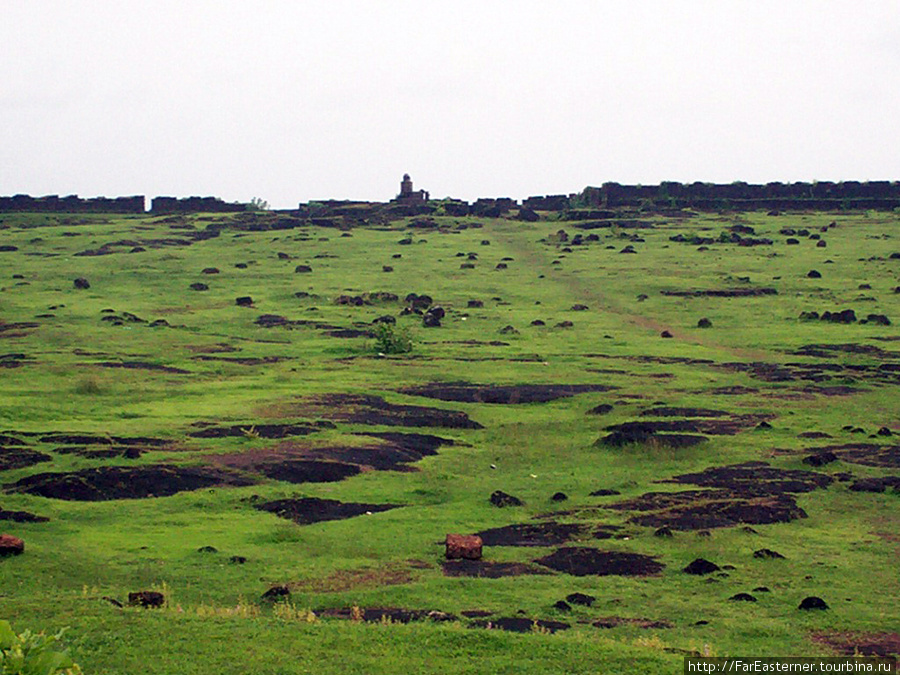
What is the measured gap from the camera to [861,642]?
1556 centimetres

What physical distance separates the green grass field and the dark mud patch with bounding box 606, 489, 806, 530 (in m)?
0.13

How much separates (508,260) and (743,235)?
52.1ft

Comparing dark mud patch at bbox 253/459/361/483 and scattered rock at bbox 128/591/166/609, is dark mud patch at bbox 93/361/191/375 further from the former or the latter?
scattered rock at bbox 128/591/166/609

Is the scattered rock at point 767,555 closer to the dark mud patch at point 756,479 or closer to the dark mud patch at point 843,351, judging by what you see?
the dark mud patch at point 756,479

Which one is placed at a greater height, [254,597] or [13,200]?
[13,200]

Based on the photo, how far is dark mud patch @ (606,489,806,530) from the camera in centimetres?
2200

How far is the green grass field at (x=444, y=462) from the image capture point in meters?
15.1

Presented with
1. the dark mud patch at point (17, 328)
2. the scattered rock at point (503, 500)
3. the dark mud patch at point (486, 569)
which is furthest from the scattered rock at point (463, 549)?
the dark mud patch at point (17, 328)

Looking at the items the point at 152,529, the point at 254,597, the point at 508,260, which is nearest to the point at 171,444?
the point at 152,529

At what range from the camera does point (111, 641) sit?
14195 millimetres

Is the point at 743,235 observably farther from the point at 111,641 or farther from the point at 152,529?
the point at 111,641

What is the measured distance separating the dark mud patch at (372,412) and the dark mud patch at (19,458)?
6757 millimetres

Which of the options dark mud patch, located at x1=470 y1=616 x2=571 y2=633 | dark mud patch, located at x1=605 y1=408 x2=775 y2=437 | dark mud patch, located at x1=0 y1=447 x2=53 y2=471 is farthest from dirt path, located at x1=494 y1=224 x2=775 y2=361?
dark mud patch, located at x1=470 y1=616 x2=571 y2=633

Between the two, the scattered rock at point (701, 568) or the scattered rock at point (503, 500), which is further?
the scattered rock at point (503, 500)
